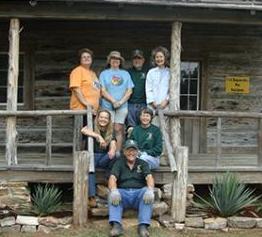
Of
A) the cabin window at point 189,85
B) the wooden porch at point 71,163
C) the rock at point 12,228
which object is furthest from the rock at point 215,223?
the cabin window at point 189,85

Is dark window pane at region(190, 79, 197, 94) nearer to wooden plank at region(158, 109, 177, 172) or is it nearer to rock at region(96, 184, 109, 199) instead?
wooden plank at region(158, 109, 177, 172)

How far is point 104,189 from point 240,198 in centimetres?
220

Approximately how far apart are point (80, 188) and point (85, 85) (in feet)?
6.12

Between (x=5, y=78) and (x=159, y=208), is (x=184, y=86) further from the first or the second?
(x=159, y=208)

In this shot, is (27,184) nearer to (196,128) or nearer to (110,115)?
(110,115)

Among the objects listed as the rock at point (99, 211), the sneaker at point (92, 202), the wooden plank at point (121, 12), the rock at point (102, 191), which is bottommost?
the rock at point (99, 211)

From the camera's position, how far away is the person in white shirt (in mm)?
9859

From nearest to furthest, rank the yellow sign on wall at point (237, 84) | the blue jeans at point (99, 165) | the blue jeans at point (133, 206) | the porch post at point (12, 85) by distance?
1. the blue jeans at point (133, 206)
2. the blue jeans at point (99, 165)
3. the porch post at point (12, 85)
4. the yellow sign on wall at point (237, 84)

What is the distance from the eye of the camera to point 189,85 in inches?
540

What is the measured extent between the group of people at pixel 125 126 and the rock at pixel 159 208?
1.37ft

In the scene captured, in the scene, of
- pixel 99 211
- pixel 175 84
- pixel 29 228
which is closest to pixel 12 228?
pixel 29 228

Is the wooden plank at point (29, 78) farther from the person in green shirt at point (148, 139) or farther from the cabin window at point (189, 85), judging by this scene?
the person in green shirt at point (148, 139)

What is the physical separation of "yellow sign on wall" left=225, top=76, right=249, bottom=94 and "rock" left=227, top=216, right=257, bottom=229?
4.93 m

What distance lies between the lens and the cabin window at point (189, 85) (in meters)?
13.7
